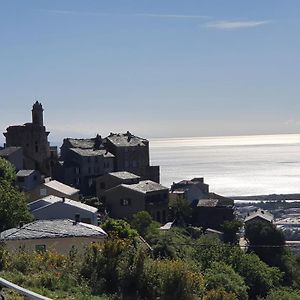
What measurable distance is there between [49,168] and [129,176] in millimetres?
7502

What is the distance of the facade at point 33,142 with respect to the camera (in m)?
49.8

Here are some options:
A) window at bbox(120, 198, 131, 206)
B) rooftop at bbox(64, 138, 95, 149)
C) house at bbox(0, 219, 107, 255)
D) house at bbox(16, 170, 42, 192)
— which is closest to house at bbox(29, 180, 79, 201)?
house at bbox(16, 170, 42, 192)

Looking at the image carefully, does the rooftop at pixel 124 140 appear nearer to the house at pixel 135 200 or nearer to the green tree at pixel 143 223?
the house at pixel 135 200

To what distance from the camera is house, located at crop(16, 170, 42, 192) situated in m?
42.0

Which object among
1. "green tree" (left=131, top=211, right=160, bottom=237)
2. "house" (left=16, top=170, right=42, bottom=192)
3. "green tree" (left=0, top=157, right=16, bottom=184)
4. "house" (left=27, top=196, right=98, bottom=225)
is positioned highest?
"green tree" (left=0, top=157, right=16, bottom=184)

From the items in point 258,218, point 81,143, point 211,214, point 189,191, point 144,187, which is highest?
point 81,143

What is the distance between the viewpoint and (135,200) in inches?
1697

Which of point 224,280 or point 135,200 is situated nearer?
point 224,280

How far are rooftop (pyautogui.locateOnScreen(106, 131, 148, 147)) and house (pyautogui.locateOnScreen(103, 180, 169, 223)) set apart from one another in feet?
35.8

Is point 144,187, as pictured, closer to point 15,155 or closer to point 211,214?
point 211,214

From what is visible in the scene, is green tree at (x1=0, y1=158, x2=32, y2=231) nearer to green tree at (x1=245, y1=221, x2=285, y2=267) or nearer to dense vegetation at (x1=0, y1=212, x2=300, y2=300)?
dense vegetation at (x1=0, y1=212, x2=300, y2=300)

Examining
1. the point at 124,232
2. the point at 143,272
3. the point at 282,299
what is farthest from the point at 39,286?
the point at 124,232

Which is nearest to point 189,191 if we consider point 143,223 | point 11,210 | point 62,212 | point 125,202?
point 125,202

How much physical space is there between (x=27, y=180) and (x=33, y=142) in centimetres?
807
